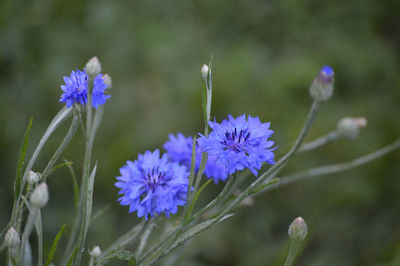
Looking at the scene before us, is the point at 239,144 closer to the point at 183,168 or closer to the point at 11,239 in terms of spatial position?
the point at 183,168

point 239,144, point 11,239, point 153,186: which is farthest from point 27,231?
point 239,144

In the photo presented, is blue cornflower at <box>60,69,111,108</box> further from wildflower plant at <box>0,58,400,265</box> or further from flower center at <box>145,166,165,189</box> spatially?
flower center at <box>145,166,165,189</box>

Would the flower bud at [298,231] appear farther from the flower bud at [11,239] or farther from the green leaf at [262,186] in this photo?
the flower bud at [11,239]

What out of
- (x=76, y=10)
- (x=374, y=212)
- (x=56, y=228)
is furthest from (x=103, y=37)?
(x=374, y=212)

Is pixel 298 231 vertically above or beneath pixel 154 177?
beneath

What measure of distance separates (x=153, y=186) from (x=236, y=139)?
136 millimetres

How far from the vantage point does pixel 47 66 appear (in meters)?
1.64

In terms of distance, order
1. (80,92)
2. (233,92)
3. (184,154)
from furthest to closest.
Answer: (233,92)
(184,154)
(80,92)

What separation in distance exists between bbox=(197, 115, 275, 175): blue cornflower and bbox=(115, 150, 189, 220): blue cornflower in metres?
0.08

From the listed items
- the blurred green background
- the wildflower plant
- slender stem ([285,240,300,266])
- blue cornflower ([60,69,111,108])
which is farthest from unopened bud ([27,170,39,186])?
the blurred green background

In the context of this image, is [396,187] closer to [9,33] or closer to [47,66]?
[47,66]

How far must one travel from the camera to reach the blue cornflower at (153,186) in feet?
2.13

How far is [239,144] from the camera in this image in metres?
0.63

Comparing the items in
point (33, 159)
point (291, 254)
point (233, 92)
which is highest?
point (233, 92)
